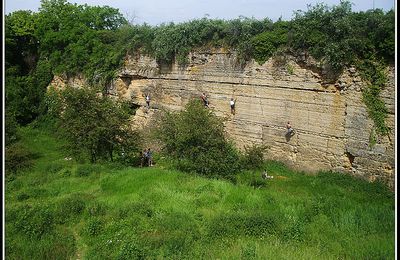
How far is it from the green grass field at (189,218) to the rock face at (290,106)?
1.22 metres

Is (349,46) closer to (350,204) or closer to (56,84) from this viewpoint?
(350,204)

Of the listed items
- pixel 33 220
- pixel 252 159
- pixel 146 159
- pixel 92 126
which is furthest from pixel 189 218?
pixel 146 159

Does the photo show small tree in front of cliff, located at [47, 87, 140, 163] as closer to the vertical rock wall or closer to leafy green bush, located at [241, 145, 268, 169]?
the vertical rock wall

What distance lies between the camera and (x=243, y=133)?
16.9 meters

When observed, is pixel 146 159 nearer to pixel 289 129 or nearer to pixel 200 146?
pixel 200 146

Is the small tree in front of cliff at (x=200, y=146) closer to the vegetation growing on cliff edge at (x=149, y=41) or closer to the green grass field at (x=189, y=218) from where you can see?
the green grass field at (x=189, y=218)

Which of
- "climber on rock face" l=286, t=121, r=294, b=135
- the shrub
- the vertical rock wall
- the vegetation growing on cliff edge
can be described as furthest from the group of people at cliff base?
the shrub

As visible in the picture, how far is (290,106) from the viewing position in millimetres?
15359

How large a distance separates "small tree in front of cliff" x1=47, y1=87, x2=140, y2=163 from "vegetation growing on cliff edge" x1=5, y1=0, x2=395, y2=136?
50.3 inches

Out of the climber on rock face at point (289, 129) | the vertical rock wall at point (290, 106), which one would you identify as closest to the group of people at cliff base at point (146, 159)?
the vertical rock wall at point (290, 106)

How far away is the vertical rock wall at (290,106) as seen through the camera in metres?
13.5

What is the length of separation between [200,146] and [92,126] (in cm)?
411

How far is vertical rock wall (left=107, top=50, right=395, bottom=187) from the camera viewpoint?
1350 centimetres

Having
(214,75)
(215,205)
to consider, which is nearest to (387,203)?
(215,205)
